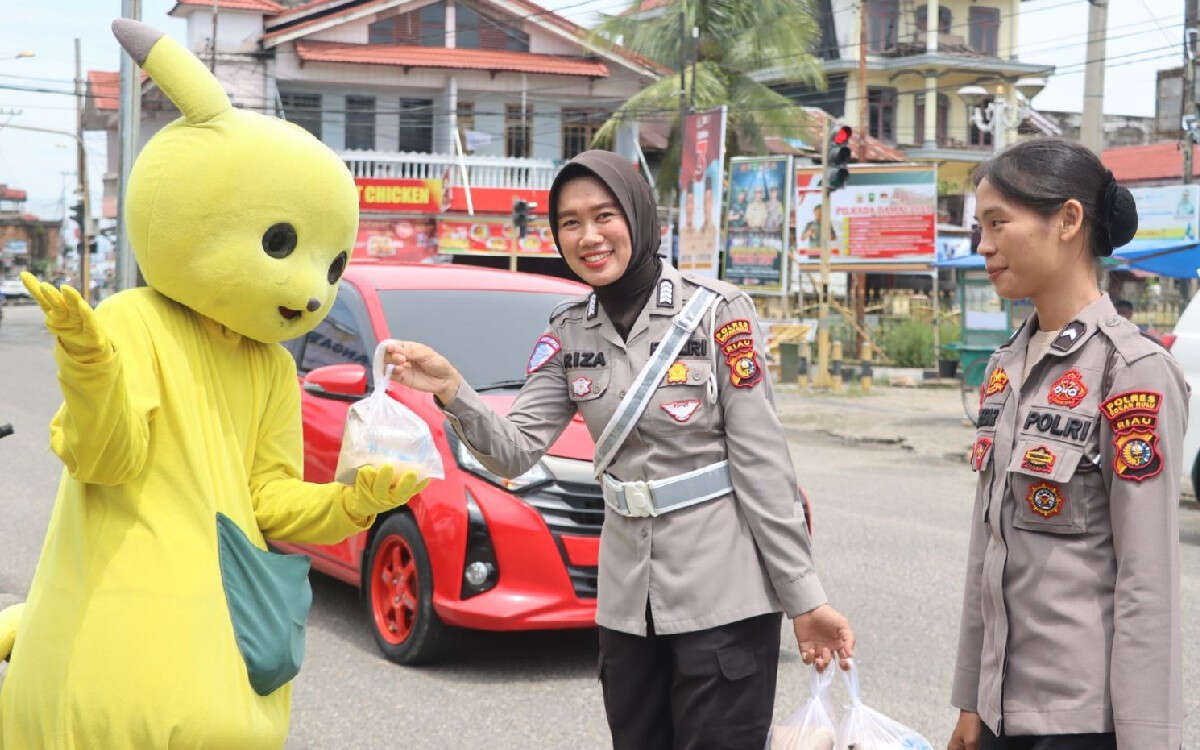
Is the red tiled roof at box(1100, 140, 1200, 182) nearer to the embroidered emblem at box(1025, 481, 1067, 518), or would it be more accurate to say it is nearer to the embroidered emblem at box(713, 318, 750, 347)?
the embroidered emblem at box(713, 318, 750, 347)

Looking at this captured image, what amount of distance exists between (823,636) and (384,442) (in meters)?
1.04

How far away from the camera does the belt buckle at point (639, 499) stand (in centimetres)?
295

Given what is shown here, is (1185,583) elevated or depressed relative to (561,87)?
depressed

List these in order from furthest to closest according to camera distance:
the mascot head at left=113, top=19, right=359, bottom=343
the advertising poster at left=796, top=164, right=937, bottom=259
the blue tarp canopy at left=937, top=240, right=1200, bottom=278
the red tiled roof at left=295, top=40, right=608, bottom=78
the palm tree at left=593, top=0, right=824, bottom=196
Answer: the palm tree at left=593, top=0, right=824, bottom=196
the red tiled roof at left=295, top=40, right=608, bottom=78
the advertising poster at left=796, top=164, right=937, bottom=259
the blue tarp canopy at left=937, top=240, right=1200, bottom=278
the mascot head at left=113, top=19, right=359, bottom=343

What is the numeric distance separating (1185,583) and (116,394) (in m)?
6.83

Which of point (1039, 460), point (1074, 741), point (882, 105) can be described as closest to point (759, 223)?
point (1039, 460)

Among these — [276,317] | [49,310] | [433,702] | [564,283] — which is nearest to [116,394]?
[49,310]

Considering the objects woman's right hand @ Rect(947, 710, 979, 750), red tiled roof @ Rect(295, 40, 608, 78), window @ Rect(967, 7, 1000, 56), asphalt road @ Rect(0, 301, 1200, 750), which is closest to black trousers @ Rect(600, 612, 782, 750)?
woman's right hand @ Rect(947, 710, 979, 750)

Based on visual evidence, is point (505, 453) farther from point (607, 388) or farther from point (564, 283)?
point (564, 283)

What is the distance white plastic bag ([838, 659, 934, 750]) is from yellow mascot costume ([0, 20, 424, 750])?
1.10 metres

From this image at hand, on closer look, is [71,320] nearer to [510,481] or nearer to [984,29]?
[510,481]

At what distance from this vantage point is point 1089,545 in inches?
94.0

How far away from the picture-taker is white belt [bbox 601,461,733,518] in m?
2.94

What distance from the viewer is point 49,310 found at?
2.29m
